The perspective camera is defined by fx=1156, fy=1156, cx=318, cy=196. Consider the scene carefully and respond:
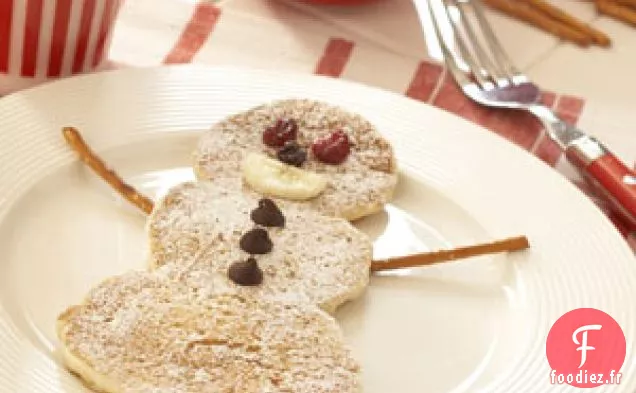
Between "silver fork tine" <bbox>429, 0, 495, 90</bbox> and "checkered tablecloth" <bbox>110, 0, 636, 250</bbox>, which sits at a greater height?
→ "silver fork tine" <bbox>429, 0, 495, 90</bbox>

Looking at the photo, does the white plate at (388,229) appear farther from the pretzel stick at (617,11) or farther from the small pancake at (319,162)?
the pretzel stick at (617,11)

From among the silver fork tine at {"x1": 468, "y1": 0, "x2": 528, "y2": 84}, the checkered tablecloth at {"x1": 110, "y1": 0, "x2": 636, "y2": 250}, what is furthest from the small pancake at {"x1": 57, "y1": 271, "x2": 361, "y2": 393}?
the silver fork tine at {"x1": 468, "y1": 0, "x2": 528, "y2": 84}

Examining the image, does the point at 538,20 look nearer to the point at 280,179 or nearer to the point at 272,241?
the point at 280,179

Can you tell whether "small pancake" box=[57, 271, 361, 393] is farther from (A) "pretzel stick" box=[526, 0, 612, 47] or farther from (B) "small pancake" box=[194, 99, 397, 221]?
(A) "pretzel stick" box=[526, 0, 612, 47]

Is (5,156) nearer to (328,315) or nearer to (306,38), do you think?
(328,315)

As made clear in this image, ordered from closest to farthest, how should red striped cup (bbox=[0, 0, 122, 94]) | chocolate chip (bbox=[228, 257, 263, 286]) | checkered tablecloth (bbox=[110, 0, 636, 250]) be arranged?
chocolate chip (bbox=[228, 257, 263, 286])
red striped cup (bbox=[0, 0, 122, 94])
checkered tablecloth (bbox=[110, 0, 636, 250])

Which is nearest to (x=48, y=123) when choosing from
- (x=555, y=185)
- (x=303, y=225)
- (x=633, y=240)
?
(x=303, y=225)
